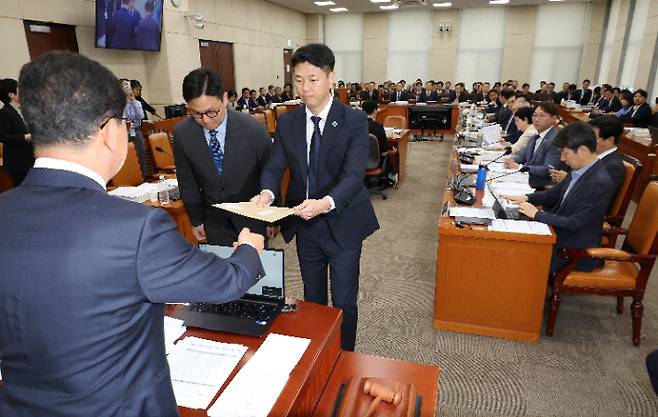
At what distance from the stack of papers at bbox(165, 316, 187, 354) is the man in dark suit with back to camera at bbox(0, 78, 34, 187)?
343cm

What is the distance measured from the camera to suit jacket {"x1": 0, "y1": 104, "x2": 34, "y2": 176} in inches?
160

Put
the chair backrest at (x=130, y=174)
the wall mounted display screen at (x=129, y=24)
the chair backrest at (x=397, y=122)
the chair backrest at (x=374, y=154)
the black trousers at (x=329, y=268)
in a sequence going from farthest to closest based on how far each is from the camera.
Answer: the chair backrest at (x=397, y=122)
the wall mounted display screen at (x=129, y=24)
the chair backrest at (x=374, y=154)
the chair backrest at (x=130, y=174)
the black trousers at (x=329, y=268)

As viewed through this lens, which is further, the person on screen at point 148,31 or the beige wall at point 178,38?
the person on screen at point 148,31

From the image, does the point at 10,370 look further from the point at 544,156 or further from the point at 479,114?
the point at 479,114

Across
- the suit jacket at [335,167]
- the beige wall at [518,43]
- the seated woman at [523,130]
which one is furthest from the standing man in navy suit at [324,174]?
the beige wall at [518,43]

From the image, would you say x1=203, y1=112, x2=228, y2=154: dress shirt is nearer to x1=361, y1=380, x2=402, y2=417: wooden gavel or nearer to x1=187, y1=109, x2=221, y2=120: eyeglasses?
x1=187, y1=109, x2=221, y2=120: eyeglasses

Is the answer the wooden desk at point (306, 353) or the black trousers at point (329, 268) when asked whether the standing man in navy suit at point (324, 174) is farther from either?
the wooden desk at point (306, 353)

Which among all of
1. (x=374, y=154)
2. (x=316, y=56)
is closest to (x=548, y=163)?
(x=374, y=154)

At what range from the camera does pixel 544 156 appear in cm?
401

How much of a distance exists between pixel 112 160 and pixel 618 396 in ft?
8.87

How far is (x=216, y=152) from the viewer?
7.32 feet

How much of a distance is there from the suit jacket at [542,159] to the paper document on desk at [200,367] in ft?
10.7

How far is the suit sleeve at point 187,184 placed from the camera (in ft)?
7.48

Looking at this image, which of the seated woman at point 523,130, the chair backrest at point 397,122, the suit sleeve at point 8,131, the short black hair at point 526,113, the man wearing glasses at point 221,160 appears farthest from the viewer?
the chair backrest at point 397,122
